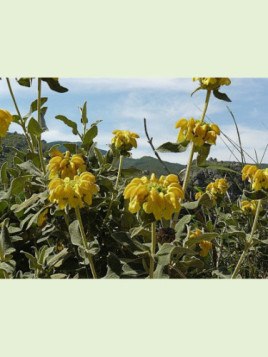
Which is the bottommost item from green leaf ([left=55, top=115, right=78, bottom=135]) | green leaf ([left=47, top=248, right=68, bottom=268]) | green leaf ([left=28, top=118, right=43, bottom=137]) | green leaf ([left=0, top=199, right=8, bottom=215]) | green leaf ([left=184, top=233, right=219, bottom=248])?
green leaf ([left=47, top=248, right=68, bottom=268])

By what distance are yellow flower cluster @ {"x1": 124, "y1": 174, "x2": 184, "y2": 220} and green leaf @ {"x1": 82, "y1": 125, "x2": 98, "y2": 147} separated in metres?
0.45

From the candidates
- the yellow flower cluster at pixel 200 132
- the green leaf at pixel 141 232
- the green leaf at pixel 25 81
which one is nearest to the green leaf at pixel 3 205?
the green leaf at pixel 25 81

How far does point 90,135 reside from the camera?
1244 millimetres

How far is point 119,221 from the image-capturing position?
118 centimetres

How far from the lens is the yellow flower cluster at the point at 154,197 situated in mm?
782

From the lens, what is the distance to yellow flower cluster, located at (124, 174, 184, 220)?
0.78 meters

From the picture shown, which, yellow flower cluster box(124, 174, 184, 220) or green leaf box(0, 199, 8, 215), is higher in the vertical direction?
yellow flower cluster box(124, 174, 184, 220)

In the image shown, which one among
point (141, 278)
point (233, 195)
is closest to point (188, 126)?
point (141, 278)

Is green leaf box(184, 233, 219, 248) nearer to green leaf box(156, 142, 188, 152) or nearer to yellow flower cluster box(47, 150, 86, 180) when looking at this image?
green leaf box(156, 142, 188, 152)

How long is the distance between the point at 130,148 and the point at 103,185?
134mm

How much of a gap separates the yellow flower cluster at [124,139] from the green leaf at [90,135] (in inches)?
4.1

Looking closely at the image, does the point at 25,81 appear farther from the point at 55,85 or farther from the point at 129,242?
the point at 129,242

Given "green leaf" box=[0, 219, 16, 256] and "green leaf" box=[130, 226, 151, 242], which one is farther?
"green leaf" box=[0, 219, 16, 256]

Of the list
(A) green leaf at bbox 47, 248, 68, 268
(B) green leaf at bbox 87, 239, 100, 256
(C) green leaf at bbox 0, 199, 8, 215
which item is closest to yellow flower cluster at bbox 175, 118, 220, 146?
(B) green leaf at bbox 87, 239, 100, 256
